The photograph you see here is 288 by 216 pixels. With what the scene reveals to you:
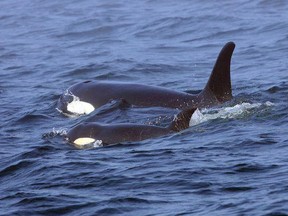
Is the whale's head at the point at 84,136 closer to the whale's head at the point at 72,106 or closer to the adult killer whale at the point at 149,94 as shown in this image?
the adult killer whale at the point at 149,94

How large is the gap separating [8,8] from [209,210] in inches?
1064

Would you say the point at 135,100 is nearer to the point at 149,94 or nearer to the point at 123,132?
the point at 149,94

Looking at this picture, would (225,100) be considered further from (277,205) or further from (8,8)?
(8,8)

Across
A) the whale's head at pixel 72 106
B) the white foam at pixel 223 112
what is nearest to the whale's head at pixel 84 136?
the white foam at pixel 223 112

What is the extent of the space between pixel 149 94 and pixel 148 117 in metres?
1.12

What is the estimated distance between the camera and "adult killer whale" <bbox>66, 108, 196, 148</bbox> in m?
13.6

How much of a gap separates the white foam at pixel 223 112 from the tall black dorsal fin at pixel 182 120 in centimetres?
31

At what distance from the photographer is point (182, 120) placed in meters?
13.8

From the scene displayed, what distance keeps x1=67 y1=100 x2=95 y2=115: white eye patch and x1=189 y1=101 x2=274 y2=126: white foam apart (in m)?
2.59

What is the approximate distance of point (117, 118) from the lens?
1577 centimetres

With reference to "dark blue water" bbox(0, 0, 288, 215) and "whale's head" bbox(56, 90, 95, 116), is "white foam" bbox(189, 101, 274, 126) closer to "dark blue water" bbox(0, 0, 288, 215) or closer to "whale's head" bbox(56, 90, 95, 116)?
"dark blue water" bbox(0, 0, 288, 215)

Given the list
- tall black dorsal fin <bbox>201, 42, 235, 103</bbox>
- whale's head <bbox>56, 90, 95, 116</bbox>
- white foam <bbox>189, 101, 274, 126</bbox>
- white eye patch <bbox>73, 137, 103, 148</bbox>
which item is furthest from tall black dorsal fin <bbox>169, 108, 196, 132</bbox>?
whale's head <bbox>56, 90, 95, 116</bbox>

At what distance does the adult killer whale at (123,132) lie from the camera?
13648mm

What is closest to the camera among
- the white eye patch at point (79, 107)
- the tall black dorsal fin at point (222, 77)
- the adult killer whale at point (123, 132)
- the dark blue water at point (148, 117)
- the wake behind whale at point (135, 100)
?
the dark blue water at point (148, 117)
